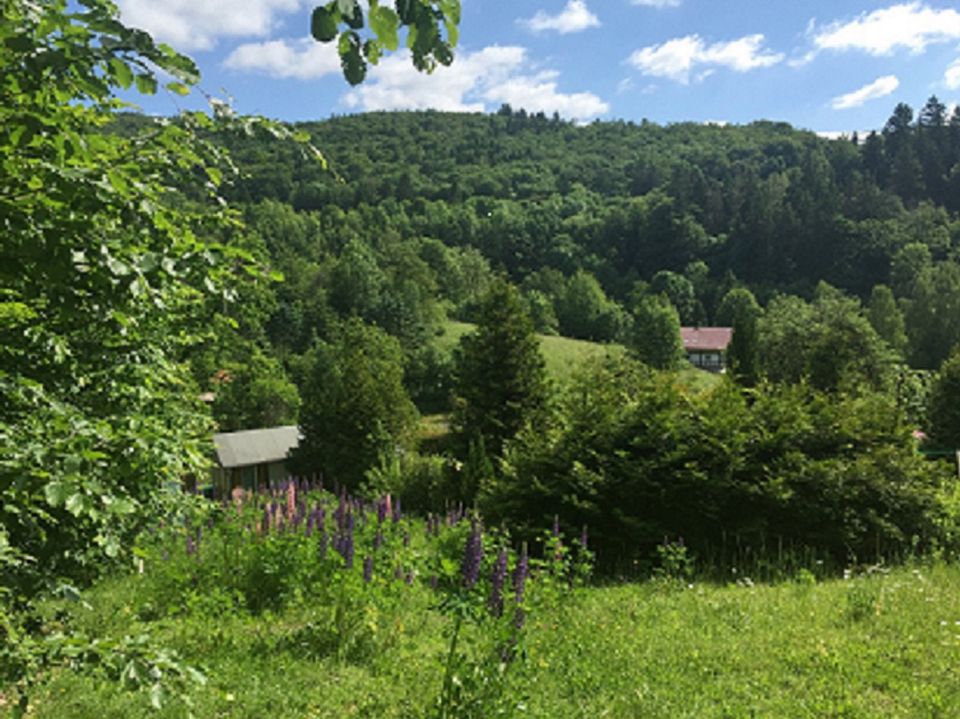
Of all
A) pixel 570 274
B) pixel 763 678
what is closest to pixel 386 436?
pixel 763 678

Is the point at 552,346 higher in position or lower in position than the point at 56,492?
lower

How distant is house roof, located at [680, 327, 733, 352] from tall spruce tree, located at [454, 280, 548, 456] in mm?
73719

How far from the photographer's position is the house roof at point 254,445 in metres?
35.7

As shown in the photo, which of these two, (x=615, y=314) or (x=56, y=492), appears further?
(x=615, y=314)

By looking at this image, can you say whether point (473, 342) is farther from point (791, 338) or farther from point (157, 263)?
point (791, 338)

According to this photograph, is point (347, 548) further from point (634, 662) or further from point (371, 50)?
point (371, 50)

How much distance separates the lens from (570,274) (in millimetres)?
117062

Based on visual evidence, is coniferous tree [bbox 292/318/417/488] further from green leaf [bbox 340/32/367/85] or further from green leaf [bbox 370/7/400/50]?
green leaf [bbox 370/7/400/50]

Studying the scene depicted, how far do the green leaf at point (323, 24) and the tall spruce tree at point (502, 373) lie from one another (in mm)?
15658

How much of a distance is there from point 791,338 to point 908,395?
24.6 feet

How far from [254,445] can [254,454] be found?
2.39ft

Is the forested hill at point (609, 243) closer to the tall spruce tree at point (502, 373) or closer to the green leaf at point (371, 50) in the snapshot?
the tall spruce tree at point (502, 373)

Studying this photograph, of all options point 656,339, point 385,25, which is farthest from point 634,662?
point 656,339

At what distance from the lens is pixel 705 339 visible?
89.6 meters
